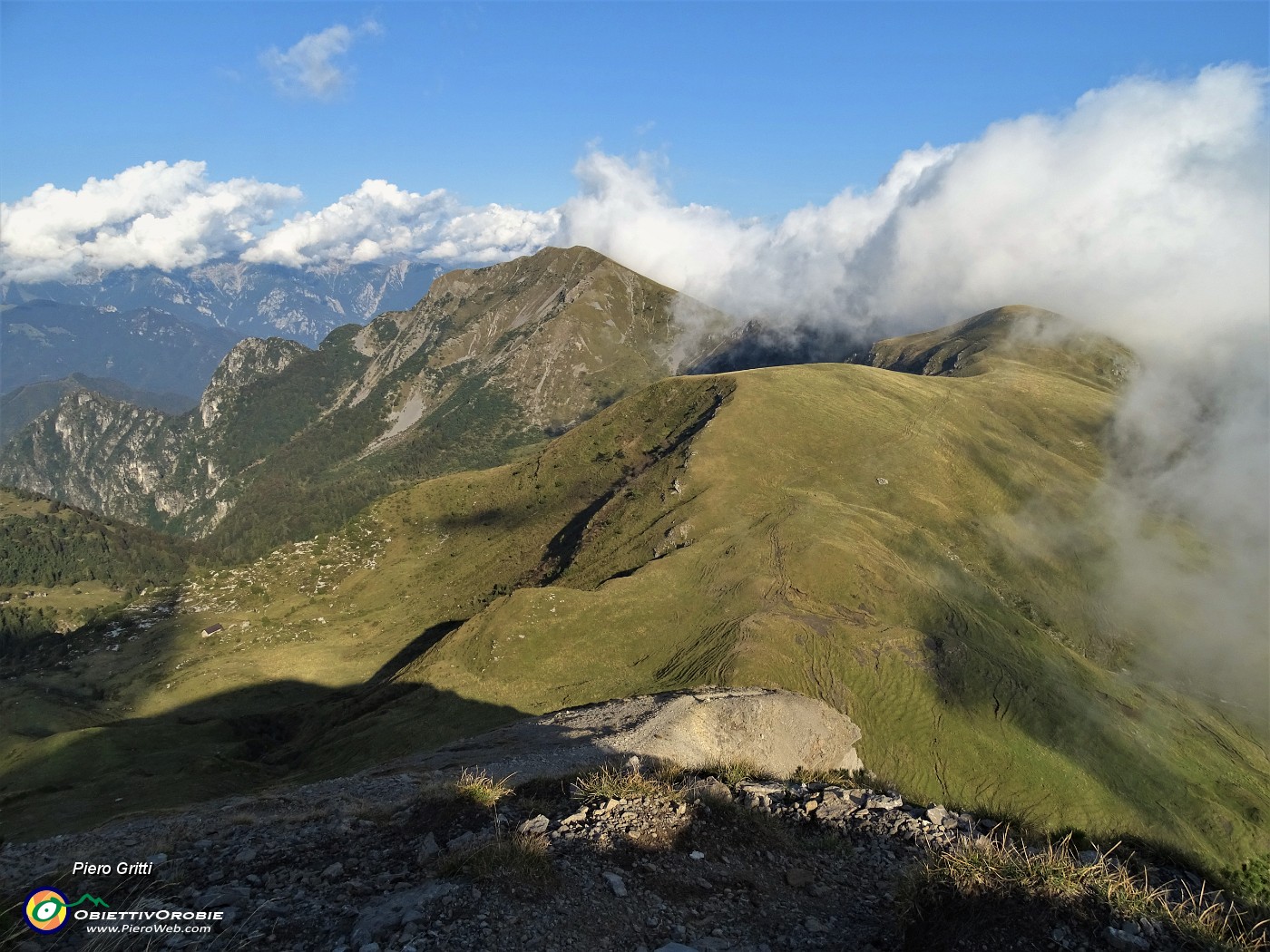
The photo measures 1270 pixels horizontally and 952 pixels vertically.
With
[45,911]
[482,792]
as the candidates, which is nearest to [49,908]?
[45,911]

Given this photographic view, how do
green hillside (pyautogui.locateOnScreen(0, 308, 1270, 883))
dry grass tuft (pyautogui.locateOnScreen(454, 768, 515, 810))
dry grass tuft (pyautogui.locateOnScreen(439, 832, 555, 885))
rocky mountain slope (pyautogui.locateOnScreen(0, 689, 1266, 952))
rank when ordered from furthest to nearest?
green hillside (pyautogui.locateOnScreen(0, 308, 1270, 883)) < dry grass tuft (pyautogui.locateOnScreen(454, 768, 515, 810)) < dry grass tuft (pyautogui.locateOnScreen(439, 832, 555, 885)) < rocky mountain slope (pyautogui.locateOnScreen(0, 689, 1266, 952))

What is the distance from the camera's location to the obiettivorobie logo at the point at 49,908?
1121 cm

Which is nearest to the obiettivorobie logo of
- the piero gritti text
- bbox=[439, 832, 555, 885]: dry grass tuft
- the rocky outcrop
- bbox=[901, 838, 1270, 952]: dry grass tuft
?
the piero gritti text

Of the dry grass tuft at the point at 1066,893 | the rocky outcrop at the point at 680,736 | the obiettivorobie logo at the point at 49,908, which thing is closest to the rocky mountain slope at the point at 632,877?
the dry grass tuft at the point at 1066,893

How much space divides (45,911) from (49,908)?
0.09 meters

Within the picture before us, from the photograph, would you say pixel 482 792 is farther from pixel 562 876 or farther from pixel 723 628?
pixel 723 628

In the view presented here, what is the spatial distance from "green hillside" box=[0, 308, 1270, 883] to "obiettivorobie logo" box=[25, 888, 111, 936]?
4639 centimetres

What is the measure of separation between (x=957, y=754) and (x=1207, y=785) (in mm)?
31489

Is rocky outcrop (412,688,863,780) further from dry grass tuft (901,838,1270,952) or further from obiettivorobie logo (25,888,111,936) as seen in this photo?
dry grass tuft (901,838,1270,952)

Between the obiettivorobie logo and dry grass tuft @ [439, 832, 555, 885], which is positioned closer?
the obiettivorobie logo

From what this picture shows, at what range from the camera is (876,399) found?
144m

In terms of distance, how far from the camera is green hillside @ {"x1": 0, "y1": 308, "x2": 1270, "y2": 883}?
62.9m

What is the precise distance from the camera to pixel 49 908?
11.6m

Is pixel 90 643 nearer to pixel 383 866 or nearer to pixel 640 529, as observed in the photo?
pixel 640 529
